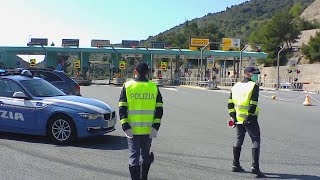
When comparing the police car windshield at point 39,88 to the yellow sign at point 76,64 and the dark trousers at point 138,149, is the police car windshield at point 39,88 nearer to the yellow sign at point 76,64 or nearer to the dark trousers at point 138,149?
the dark trousers at point 138,149

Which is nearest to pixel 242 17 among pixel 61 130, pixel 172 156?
pixel 61 130

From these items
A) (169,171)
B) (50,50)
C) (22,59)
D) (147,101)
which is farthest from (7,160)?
(22,59)

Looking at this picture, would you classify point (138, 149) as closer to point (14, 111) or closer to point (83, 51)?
point (14, 111)

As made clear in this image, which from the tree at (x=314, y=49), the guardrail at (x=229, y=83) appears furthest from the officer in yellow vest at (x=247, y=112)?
the tree at (x=314, y=49)

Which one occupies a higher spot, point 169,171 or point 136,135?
point 136,135

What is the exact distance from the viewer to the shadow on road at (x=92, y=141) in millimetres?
9438

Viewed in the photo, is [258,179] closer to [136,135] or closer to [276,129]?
[136,135]

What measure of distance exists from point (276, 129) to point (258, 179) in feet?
21.1

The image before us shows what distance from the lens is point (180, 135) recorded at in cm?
1141

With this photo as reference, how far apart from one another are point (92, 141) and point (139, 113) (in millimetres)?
4476

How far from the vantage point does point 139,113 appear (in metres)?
5.79

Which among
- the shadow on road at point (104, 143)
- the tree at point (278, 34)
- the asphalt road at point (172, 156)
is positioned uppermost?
the tree at point (278, 34)

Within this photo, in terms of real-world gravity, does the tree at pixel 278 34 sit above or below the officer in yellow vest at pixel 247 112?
above

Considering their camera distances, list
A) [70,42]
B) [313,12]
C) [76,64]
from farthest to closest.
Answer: [313,12] → [70,42] → [76,64]
